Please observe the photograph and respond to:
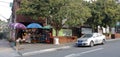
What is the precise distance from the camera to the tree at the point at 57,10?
3256 cm

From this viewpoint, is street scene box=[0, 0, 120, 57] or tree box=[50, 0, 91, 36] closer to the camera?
street scene box=[0, 0, 120, 57]

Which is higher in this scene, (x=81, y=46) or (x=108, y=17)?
(x=108, y=17)

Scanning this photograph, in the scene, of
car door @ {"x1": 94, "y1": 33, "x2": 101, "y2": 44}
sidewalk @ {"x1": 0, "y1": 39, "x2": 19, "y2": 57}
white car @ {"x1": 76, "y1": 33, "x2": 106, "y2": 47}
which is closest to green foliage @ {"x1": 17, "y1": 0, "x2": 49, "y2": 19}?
white car @ {"x1": 76, "y1": 33, "x2": 106, "y2": 47}

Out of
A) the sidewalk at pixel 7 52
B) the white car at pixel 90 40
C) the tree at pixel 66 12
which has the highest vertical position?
the tree at pixel 66 12

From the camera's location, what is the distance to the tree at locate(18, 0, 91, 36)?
32.6m

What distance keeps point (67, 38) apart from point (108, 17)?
9.03 meters

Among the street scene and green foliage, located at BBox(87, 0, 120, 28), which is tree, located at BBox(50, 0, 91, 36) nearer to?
the street scene

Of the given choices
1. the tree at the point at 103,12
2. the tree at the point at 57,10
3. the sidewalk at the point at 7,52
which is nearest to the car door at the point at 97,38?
the tree at the point at 57,10

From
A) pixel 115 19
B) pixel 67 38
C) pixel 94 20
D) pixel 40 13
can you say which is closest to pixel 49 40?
pixel 67 38

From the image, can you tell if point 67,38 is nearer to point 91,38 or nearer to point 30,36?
point 30,36

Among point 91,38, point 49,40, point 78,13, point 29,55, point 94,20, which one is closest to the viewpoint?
point 29,55

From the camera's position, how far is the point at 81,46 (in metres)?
31.6

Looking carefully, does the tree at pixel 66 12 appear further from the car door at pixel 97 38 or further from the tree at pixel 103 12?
the tree at pixel 103 12

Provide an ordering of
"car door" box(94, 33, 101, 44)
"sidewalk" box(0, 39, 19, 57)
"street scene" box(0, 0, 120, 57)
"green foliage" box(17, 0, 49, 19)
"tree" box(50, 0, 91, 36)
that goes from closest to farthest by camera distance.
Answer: "sidewalk" box(0, 39, 19, 57) < "street scene" box(0, 0, 120, 57) < "car door" box(94, 33, 101, 44) < "tree" box(50, 0, 91, 36) < "green foliage" box(17, 0, 49, 19)
